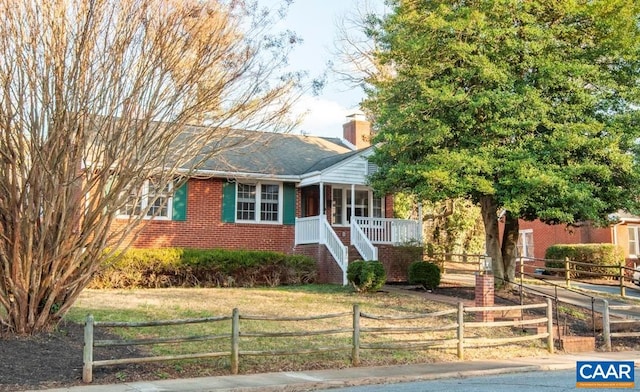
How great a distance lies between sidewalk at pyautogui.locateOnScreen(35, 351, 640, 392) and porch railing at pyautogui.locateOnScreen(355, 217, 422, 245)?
→ 10.1 meters

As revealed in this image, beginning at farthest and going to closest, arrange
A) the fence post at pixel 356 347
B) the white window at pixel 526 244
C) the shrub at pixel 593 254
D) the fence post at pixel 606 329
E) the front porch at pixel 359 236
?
the white window at pixel 526 244 → the shrub at pixel 593 254 → the front porch at pixel 359 236 → the fence post at pixel 606 329 → the fence post at pixel 356 347

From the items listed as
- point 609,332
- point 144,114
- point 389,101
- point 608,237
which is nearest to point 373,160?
point 389,101

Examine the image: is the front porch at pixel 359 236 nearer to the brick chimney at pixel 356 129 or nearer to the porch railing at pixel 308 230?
the porch railing at pixel 308 230

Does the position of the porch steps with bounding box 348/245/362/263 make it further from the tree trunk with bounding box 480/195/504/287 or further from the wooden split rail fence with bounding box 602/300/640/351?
the wooden split rail fence with bounding box 602/300/640/351

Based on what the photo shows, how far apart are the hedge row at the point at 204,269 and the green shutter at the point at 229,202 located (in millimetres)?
2040

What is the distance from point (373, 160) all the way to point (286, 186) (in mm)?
5265

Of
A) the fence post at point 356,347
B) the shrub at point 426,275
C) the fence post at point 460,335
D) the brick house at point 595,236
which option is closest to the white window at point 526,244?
the brick house at point 595,236

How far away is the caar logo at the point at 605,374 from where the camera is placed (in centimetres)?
926

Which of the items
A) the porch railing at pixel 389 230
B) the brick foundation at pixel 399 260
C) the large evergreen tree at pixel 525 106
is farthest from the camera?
the porch railing at pixel 389 230

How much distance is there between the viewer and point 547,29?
15945 mm

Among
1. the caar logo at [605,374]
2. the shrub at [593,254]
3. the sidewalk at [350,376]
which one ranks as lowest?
the caar logo at [605,374]

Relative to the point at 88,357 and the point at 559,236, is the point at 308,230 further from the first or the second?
the point at 559,236

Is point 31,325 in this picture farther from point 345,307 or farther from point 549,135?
point 549,135

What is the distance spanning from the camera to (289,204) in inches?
897
